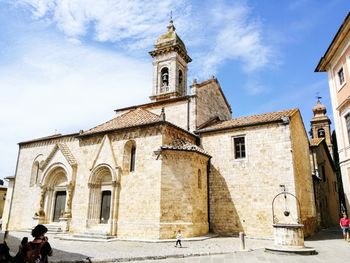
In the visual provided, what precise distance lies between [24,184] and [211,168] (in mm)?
15396

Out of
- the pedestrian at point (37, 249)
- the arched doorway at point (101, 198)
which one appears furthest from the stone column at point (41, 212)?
the pedestrian at point (37, 249)

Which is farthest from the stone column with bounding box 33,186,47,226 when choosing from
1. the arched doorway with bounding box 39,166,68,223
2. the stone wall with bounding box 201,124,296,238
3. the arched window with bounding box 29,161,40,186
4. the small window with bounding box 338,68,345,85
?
the small window with bounding box 338,68,345,85

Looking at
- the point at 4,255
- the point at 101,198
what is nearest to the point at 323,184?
the point at 101,198

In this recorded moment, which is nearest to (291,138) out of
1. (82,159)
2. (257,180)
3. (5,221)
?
(257,180)

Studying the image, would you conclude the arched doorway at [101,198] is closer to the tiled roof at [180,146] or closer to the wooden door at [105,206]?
the wooden door at [105,206]

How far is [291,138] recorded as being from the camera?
16.8m

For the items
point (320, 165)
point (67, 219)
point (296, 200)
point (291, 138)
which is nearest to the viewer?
point (296, 200)

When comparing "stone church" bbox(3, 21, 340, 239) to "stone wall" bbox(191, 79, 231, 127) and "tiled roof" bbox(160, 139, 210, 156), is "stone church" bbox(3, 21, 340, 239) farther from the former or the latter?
"stone wall" bbox(191, 79, 231, 127)

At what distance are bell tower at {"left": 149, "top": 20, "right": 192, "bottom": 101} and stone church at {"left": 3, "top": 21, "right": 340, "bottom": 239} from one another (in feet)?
17.1

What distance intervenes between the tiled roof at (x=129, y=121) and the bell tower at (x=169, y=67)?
270 inches

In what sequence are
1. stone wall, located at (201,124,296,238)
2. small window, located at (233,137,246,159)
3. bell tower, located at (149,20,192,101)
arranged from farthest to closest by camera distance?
bell tower, located at (149,20,192,101) < small window, located at (233,137,246,159) < stone wall, located at (201,124,296,238)

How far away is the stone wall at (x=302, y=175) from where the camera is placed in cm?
→ 1695

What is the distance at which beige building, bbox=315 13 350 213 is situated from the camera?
1535cm

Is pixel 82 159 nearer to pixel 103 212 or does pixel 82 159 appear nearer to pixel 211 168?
pixel 103 212
